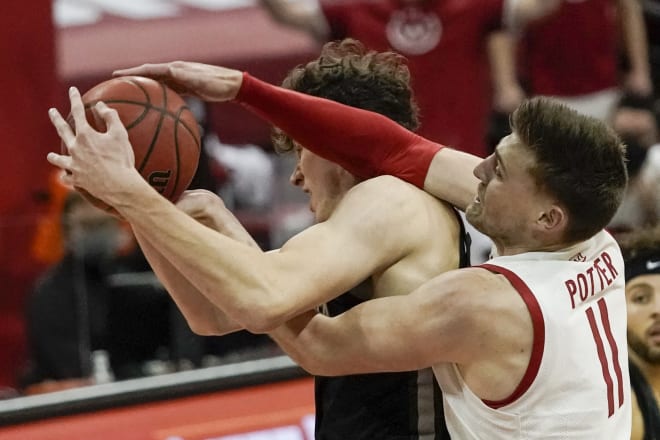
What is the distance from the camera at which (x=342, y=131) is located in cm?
Answer: 291

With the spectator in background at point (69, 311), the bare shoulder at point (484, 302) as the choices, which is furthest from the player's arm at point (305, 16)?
the bare shoulder at point (484, 302)

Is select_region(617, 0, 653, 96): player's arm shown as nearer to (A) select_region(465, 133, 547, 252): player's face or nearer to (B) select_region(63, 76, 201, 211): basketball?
(A) select_region(465, 133, 547, 252): player's face

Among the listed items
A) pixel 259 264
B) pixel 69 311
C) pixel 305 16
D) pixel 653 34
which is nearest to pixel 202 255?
pixel 259 264

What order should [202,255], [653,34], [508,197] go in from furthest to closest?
[653,34] → [508,197] → [202,255]

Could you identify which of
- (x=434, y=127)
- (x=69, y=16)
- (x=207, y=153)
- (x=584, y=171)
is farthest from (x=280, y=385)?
(x=69, y=16)

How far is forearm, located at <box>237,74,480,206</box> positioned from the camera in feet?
9.28

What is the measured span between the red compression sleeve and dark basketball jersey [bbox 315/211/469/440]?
0.24m

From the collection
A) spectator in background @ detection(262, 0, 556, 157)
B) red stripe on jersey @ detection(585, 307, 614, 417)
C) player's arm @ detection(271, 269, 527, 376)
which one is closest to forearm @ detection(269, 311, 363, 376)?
player's arm @ detection(271, 269, 527, 376)

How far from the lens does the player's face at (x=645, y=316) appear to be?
154 inches

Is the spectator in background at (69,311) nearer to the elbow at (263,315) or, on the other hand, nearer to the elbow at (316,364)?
the elbow at (316,364)

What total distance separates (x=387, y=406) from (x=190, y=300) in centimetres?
57

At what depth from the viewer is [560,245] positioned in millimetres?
2828

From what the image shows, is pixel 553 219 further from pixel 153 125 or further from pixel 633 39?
pixel 633 39

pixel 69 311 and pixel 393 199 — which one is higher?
pixel 393 199
